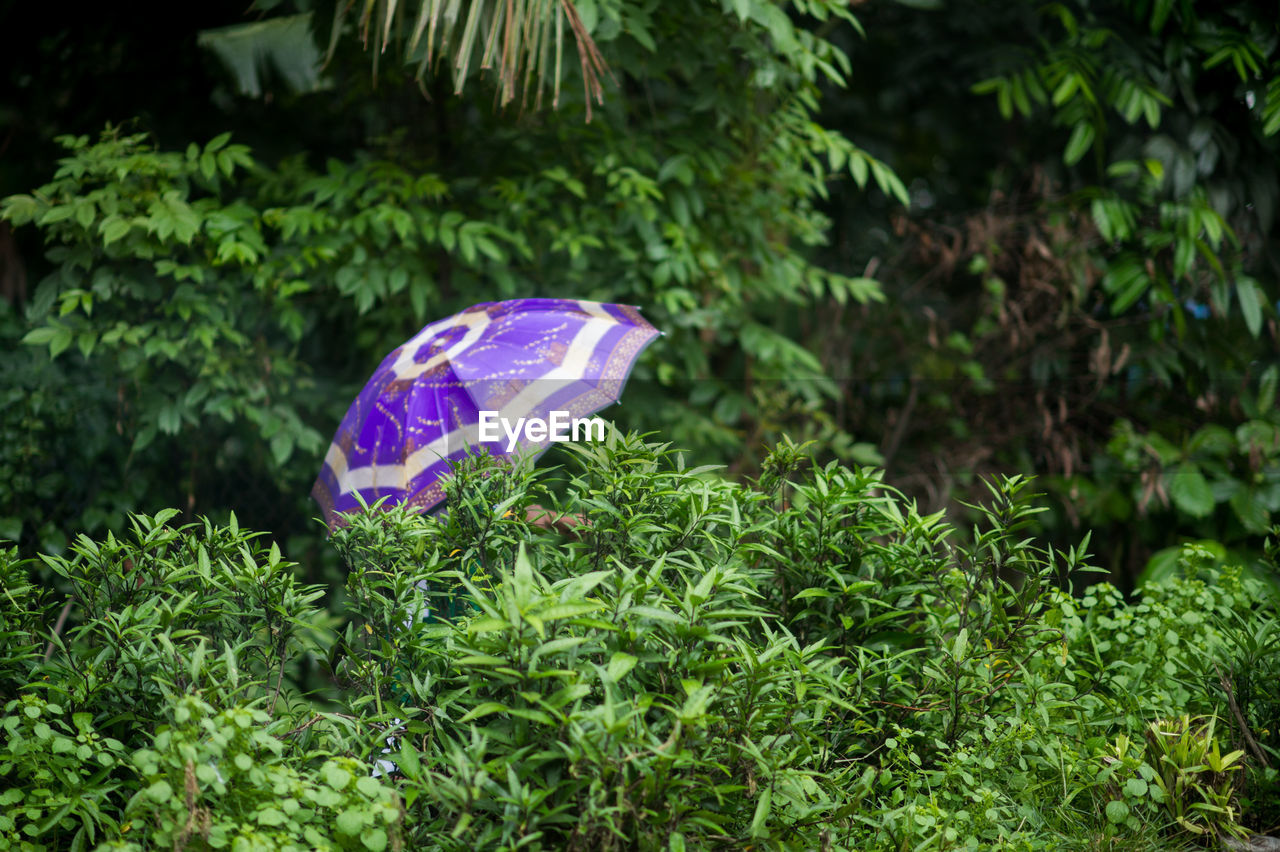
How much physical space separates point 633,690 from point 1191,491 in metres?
3.59

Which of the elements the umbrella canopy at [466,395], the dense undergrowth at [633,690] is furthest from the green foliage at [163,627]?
the umbrella canopy at [466,395]

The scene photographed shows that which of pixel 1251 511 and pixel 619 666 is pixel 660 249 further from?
pixel 1251 511

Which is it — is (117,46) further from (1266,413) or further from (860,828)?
(1266,413)

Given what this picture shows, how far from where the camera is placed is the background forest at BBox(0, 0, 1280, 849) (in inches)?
67.3

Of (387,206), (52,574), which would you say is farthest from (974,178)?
(52,574)

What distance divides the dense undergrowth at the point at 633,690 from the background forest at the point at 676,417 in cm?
1

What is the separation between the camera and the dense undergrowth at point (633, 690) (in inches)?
61.2

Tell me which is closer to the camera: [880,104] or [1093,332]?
[1093,332]

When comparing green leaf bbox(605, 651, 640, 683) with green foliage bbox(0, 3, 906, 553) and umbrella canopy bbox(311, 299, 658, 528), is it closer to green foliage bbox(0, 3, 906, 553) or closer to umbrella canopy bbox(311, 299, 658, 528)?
umbrella canopy bbox(311, 299, 658, 528)

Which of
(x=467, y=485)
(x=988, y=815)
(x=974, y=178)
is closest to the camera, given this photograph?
(x=988, y=815)

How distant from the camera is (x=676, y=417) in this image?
4.21m

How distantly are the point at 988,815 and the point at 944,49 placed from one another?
4.76 meters

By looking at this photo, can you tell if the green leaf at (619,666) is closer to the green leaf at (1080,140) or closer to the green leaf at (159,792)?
the green leaf at (159,792)

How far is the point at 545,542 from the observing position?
2078 millimetres
